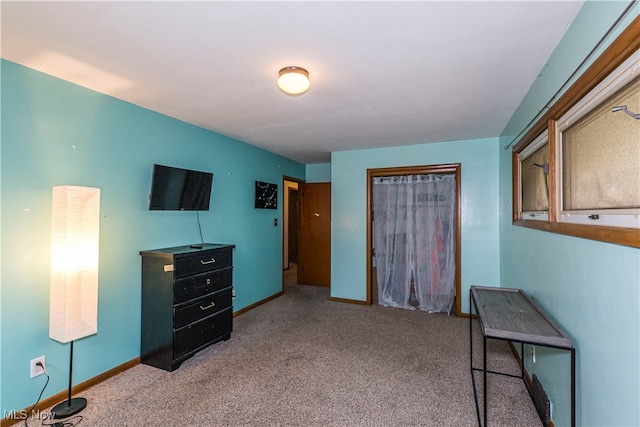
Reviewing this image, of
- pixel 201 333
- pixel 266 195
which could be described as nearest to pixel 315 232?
pixel 266 195

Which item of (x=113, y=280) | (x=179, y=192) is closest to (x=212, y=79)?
(x=179, y=192)

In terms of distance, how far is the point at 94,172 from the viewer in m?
2.39

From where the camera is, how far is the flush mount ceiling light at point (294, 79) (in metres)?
1.99

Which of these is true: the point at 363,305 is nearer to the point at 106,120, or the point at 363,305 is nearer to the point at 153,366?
the point at 153,366

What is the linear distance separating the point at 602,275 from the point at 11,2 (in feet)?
9.86

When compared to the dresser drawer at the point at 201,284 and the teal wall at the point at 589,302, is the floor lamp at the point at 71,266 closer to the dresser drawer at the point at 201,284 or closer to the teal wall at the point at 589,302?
the dresser drawer at the point at 201,284

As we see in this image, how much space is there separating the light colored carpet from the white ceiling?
7.82ft

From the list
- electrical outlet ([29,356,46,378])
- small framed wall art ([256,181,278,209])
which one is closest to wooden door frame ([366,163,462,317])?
small framed wall art ([256,181,278,209])

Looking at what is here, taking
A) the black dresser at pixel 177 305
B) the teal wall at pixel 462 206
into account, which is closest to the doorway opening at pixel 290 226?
the teal wall at pixel 462 206

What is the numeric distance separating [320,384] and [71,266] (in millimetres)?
2013

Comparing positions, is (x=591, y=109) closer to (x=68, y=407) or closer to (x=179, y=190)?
(x=179, y=190)

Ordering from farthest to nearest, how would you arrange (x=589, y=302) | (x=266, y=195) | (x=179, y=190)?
(x=266, y=195)
(x=179, y=190)
(x=589, y=302)

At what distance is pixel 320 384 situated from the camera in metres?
2.36

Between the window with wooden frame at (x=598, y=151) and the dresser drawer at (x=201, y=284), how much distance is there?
9.32 ft
